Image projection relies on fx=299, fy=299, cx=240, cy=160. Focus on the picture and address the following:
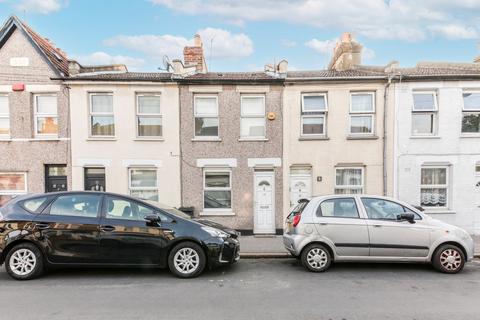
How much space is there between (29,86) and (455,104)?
14398mm

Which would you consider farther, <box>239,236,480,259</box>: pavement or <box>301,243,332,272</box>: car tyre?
<box>239,236,480,259</box>: pavement

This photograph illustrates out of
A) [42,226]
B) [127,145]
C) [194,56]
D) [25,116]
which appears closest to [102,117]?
[127,145]

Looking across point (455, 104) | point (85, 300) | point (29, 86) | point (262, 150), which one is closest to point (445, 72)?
point (455, 104)

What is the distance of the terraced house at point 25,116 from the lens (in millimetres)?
10141

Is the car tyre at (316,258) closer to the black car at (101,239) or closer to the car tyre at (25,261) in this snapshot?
the black car at (101,239)

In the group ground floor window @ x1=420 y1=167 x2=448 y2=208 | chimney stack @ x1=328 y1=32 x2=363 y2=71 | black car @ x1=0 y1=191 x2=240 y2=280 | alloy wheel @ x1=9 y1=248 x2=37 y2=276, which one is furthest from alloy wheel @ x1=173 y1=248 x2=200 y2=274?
chimney stack @ x1=328 y1=32 x2=363 y2=71

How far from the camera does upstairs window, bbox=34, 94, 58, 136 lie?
10328mm

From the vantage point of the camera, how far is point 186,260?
19.0 ft

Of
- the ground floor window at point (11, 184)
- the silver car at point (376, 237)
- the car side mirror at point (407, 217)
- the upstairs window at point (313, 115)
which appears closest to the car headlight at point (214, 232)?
the silver car at point (376, 237)

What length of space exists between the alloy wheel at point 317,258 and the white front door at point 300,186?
4.10m

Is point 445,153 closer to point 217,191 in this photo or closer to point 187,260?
point 217,191

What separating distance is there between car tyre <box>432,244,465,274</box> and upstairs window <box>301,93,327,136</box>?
5.27 metres

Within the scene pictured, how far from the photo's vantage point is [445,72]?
33.6ft

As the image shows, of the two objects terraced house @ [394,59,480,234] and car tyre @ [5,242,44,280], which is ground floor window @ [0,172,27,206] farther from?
terraced house @ [394,59,480,234]
